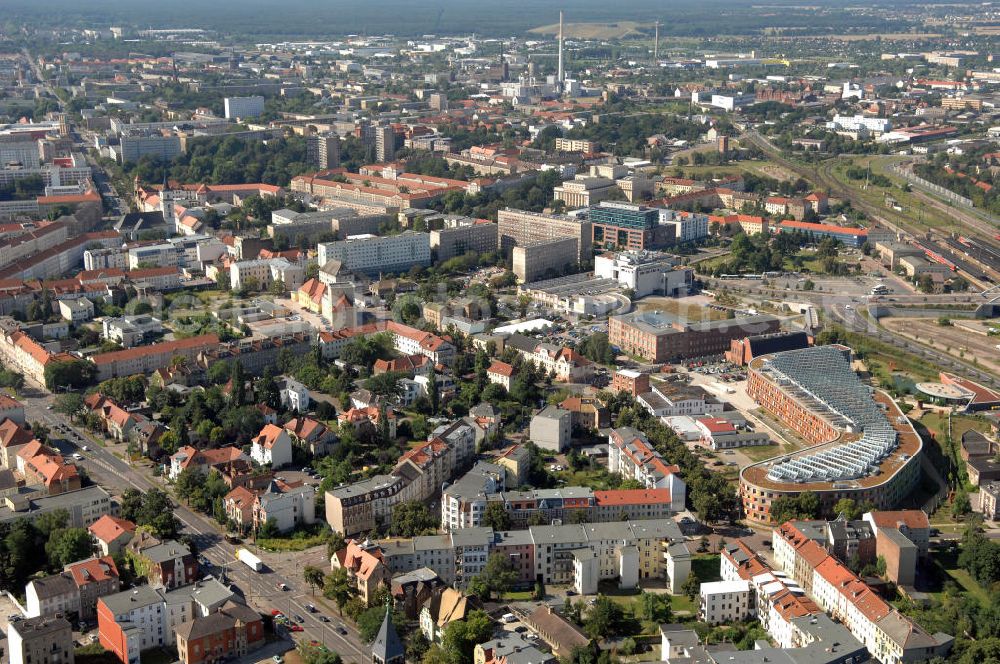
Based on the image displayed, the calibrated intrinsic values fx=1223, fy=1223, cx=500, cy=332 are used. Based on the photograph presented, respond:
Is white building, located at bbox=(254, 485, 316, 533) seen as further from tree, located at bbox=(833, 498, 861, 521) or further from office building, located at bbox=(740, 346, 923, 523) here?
tree, located at bbox=(833, 498, 861, 521)

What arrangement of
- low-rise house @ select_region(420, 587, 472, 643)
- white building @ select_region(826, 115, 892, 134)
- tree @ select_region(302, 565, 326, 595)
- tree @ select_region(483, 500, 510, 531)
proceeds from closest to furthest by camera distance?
low-rise house @ select_region(420, 587, 472, 643) → tree @ select_region(302, 565, 326, 595) → tree @ select_region(483, 500, 510, 531) → white building @ select_region(826, 115, 892, 134)

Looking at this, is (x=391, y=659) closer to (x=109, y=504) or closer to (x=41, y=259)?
(x=109, y=504)

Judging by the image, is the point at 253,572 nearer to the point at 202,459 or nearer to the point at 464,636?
the point at 202,459

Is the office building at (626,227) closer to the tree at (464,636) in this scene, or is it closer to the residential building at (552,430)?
the residential building at (552,430)

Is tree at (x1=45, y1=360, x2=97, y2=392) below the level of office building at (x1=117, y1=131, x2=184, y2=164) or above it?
below

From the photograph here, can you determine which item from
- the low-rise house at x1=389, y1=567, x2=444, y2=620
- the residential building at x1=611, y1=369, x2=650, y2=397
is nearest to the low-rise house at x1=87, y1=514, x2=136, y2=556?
the low-rise house at x1=389, y1=567, x2=444, y2=620
